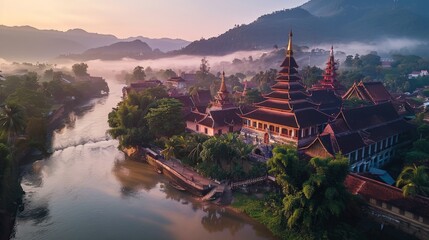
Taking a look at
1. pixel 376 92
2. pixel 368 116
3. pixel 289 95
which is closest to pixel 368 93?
pixel 376 92

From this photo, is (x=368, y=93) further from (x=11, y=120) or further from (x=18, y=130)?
(x=11, y=120)

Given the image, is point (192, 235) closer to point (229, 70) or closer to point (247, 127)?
point (247, 127)

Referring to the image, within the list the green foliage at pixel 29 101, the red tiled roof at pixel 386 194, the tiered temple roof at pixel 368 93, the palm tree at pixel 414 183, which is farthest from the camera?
the tiered temple roof at pixel 368 93

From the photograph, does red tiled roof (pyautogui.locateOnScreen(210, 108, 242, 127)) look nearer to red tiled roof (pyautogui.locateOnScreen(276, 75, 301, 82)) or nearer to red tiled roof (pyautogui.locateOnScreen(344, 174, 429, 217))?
red tiled roof (pyautogui.locateOnScreen(276, 75, 301, 82))

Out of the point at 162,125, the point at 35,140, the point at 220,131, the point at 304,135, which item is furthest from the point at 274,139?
the point at 35,140

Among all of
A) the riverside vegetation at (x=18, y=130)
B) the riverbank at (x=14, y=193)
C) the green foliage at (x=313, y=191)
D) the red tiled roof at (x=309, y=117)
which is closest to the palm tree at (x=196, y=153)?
the red tiled roof at (x=309, y=117)

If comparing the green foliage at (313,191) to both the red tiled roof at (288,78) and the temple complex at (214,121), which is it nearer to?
the red tiled roof at (288,78)

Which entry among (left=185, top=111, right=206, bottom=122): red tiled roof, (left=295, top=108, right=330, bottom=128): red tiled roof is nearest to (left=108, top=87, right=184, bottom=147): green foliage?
(left=185, top=111, right=206, bottom=122): red tiled roof
